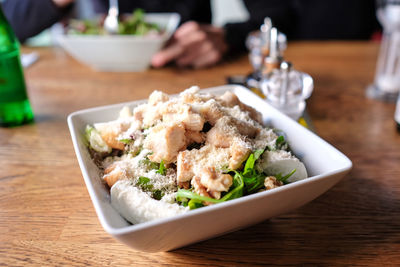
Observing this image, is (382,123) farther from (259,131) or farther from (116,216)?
(116,216)

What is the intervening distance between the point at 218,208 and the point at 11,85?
98 cm

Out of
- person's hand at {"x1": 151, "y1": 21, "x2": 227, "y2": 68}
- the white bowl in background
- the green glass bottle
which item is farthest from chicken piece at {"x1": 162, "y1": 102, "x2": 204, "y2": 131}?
person's hand at {"x1": 151, "y1": 21, "x2": 227, "y2": 68}

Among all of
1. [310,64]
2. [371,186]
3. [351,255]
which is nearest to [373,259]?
[351,255]

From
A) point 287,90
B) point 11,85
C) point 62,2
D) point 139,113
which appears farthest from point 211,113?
point 62,2

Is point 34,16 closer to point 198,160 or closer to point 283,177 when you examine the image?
point 198,160

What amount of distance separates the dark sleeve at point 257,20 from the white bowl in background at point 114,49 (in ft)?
1.83

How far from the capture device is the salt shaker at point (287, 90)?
1.14 metres

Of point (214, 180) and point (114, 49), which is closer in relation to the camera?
point (214, 180)

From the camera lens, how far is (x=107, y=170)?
716mm

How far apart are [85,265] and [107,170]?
0.64ft

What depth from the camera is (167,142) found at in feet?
2.19

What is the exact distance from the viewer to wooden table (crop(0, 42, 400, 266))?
25.0 inches

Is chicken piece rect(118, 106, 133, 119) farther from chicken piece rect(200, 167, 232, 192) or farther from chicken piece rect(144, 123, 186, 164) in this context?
chicken piece rect(200, 167, 232, 192)

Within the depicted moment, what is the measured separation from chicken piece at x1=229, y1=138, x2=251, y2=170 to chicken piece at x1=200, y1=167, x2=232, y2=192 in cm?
4
